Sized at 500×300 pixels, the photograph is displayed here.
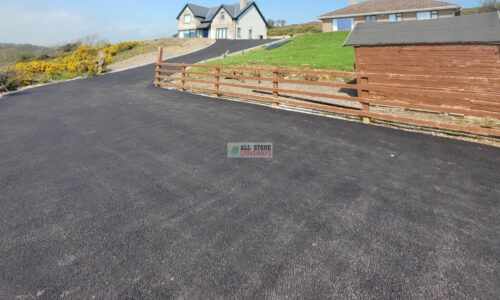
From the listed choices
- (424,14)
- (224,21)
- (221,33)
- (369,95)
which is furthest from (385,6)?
(369,95)

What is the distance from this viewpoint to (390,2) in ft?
117

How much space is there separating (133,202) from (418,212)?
387 centimetres

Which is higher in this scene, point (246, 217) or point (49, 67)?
point (49, 67)

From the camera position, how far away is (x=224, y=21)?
4438 centimetres

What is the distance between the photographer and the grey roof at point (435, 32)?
10047 millimetres

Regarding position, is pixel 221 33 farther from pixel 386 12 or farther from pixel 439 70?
pixel 439 70

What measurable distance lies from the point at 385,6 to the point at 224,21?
25147mm

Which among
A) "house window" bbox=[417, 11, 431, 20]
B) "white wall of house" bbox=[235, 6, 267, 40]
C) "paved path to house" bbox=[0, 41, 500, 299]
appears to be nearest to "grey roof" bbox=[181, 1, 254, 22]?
"white wall of house" bbox=[235, 6, 267, 40]

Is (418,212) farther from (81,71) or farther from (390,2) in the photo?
(390,2)

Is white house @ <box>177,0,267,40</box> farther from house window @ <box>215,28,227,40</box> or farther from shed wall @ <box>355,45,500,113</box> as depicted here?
shed wall @ <box>355,45,500,113</box>

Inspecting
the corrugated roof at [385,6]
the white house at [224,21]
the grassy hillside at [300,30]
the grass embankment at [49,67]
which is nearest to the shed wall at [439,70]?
the grass embankment at [49,67]

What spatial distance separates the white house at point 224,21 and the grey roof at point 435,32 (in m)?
35.0

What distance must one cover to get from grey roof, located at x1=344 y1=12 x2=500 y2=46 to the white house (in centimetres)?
3498

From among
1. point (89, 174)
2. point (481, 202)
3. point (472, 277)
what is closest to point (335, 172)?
point (481, 202)
